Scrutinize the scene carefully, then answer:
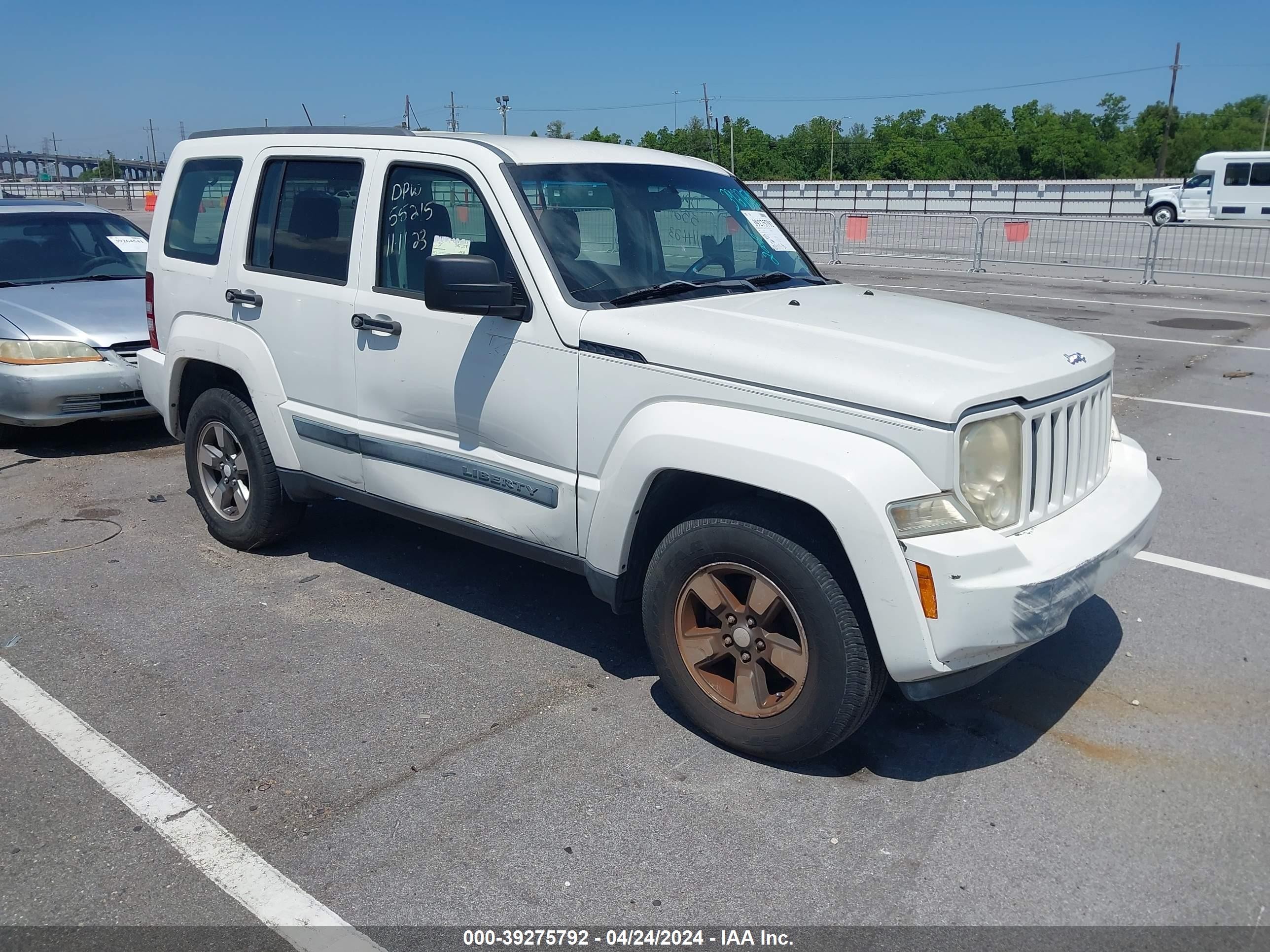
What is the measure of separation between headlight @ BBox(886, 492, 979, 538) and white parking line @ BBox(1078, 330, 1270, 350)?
9722mm

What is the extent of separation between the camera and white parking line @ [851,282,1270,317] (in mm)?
15170

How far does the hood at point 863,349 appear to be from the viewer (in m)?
3.31

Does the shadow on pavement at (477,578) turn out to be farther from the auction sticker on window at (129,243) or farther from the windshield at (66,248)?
the auction sticker on window at (129,243)

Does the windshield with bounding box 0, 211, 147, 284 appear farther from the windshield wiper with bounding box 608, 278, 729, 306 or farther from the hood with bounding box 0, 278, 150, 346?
the windshield wiper with bounding box 608, 278, 729, 306

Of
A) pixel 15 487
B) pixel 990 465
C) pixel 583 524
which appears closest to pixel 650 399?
pixel 583 524

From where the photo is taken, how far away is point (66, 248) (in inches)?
348

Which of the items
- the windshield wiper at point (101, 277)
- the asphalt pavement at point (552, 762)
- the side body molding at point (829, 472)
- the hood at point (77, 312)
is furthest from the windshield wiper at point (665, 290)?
the windshield wiper at point (101, 277)

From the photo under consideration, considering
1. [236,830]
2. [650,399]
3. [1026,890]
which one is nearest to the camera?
[1026,890]

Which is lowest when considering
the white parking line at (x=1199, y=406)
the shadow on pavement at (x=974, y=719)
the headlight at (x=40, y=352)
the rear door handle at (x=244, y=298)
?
the shadow on pavement at (x=974, y=719)

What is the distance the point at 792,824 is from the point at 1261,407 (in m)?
7.74

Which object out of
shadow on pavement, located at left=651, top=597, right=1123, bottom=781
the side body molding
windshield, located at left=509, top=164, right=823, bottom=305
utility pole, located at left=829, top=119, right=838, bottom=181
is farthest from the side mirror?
utility pole, located at left=829, top=119, right=838, bottom=181

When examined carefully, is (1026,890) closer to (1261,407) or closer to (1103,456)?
(1103,456)

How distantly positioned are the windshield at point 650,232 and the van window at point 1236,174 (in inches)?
1358

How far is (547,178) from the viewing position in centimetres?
434
